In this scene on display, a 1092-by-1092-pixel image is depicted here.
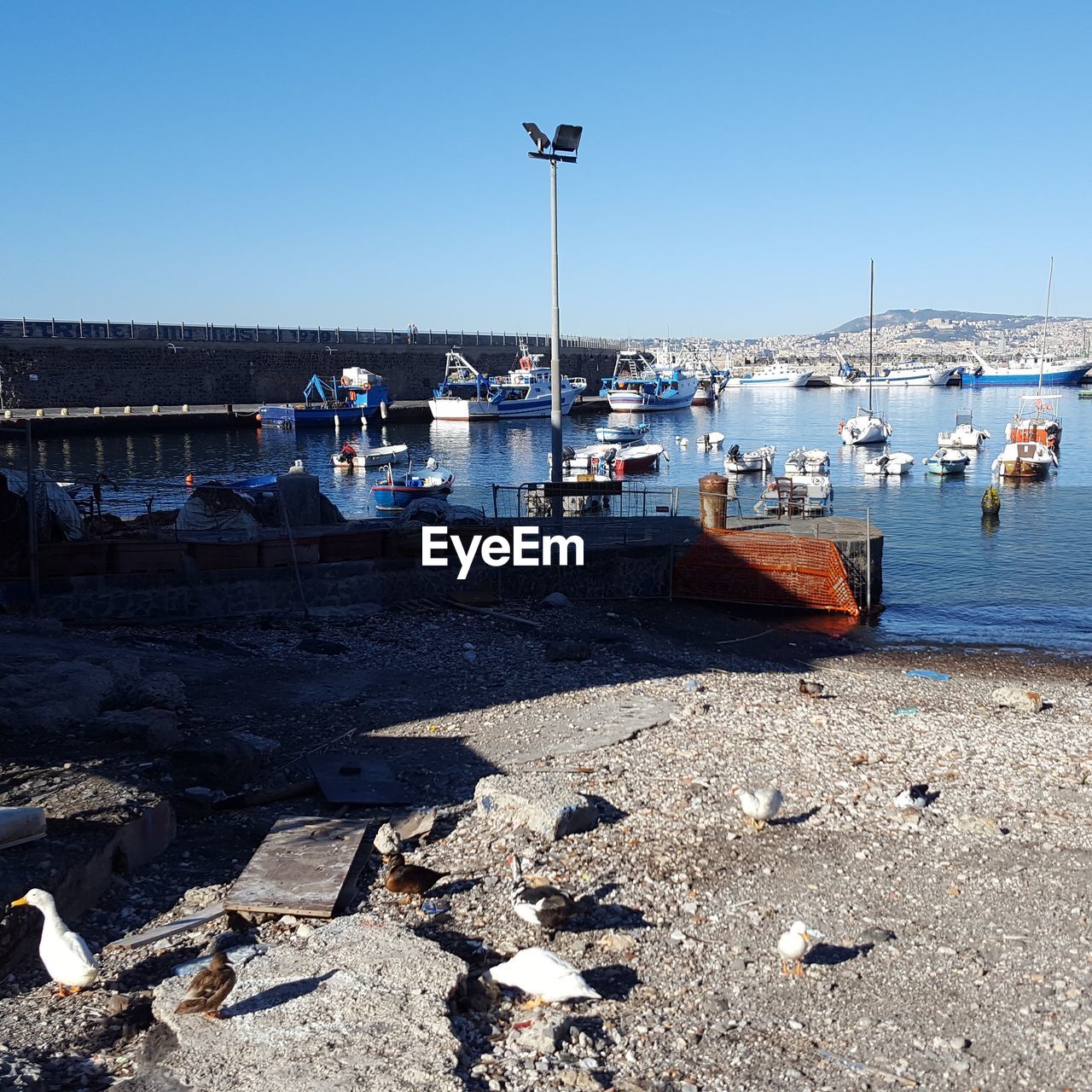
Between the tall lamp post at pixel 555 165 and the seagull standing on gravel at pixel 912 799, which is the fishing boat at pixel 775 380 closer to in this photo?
the tall lamp post at pixel 555 165

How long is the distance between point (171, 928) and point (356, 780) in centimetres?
259

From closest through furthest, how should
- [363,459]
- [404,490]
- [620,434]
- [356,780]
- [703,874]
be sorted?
[703,874] → [356,780] → [404,490] → [363,459] → [620,434]

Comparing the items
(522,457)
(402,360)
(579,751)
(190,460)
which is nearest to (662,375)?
(402,360)

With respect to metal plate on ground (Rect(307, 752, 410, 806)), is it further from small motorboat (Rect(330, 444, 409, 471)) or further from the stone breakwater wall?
the stone breakwater wall

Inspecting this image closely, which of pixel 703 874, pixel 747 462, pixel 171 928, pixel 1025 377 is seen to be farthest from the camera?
pixel 1025 377

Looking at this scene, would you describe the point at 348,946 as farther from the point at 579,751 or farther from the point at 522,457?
the point at 522,457

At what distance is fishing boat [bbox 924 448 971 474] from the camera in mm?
45750

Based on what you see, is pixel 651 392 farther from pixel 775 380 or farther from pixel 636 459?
pixel 775 380

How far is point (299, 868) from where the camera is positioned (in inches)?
290

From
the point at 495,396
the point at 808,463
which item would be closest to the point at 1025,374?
the point at 495,396

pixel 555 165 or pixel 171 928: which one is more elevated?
pixel 555 165

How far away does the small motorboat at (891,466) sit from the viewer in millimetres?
46375

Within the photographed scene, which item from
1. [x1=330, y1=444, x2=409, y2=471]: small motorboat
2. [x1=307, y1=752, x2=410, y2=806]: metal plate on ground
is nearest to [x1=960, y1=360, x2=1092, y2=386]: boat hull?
[x1=330, y1=444, x2=409, y2=471]: small motorboat

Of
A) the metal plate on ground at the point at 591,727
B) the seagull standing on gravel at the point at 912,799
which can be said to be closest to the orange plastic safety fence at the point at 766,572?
the metal plate on ground at the point at 591,727
